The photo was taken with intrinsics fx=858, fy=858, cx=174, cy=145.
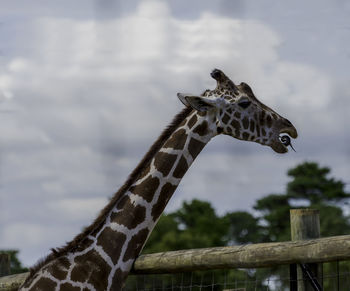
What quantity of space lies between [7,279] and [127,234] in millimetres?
2047

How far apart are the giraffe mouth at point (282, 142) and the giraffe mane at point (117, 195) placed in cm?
73

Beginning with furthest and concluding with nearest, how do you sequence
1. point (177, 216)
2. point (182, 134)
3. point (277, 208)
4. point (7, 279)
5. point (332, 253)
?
point (277, 208), point (177, 216), point (7, 279), point (182, 134), point (332, 253)

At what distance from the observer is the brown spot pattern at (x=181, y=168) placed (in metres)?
6.35

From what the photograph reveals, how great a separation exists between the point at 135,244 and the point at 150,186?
435 millimetres

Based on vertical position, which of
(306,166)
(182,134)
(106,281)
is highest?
(306,166)

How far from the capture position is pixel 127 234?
614cm

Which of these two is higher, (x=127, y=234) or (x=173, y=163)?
(x=173, y=163)

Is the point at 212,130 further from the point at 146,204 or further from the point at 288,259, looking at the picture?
the point at 288,259

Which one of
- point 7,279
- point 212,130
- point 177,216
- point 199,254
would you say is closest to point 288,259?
point 199,254

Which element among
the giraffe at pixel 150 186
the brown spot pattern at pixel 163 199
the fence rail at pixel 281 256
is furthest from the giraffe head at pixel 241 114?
the fence rail at pixel 281 256

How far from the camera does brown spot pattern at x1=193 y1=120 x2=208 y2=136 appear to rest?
644 cm

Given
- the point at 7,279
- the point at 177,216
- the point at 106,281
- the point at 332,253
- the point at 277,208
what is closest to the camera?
the point at 332,253

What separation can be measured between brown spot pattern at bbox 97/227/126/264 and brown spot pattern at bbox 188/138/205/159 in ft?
2.69

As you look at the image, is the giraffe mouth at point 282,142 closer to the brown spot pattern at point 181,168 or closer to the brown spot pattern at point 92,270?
the brown spot pattern at point 181,168
